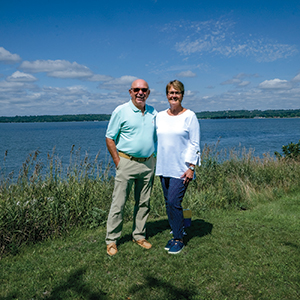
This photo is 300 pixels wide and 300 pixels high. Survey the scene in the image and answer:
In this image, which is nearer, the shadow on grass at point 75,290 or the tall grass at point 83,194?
the shadow on grass at point 75,290

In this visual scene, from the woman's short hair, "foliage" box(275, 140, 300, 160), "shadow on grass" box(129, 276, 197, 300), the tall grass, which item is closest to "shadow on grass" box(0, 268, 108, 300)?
"shadow on grass" box(129, 276, 197, 300)

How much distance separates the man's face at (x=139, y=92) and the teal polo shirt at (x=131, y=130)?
78 mm

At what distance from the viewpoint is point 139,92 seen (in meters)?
3.92

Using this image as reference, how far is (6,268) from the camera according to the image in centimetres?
386

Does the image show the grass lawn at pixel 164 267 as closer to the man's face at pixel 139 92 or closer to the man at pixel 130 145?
the man at pixel 130 145

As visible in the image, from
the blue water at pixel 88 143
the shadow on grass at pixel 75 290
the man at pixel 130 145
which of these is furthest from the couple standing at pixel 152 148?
the blue water at pixel 88 143

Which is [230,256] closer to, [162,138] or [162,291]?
[162,291]

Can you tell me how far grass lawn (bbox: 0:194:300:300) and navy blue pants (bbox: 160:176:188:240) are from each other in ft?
1.29

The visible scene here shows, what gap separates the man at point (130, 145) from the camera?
393cm

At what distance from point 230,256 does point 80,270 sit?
214 cm

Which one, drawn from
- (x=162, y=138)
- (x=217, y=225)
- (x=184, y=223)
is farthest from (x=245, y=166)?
(x=162, y=138)

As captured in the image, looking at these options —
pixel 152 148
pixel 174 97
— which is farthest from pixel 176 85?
pixel 152 148

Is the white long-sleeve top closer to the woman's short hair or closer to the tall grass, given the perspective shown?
the woman's short hair

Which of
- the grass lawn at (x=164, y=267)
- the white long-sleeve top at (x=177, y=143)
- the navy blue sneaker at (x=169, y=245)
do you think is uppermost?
the white long-sleeve top at (x=177, y=143)
